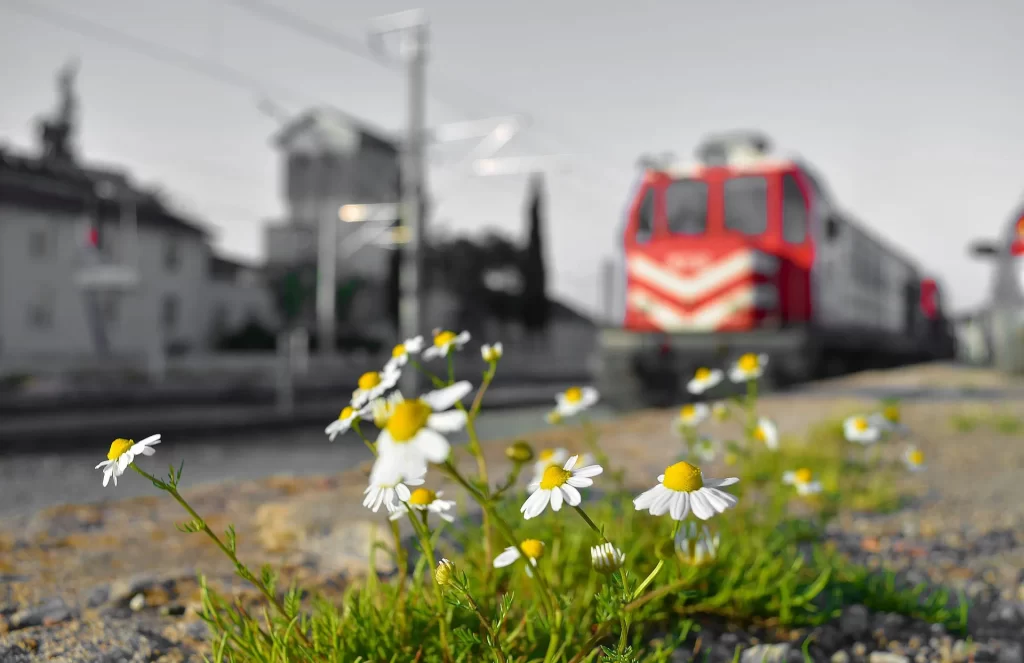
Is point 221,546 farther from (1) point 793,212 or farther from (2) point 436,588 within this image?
(1) point 793,212

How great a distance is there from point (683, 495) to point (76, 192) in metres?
36.8

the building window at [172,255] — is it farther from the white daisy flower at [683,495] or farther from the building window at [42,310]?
the white daisy flower at [683,495]

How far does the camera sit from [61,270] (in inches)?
1217

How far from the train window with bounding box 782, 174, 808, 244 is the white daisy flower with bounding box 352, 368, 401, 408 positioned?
1041 cm

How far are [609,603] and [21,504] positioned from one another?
5.04 metres

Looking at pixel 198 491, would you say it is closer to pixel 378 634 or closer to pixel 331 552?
pixel 331 552

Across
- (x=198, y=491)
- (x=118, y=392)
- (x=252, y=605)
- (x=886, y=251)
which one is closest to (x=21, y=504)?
(x=198, y=491)

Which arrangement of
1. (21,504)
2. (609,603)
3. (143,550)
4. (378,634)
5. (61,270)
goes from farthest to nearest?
(61,270), (21,504), (143,550), (378,634), (609,603)

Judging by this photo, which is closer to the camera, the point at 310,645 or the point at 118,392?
the point at 310,645

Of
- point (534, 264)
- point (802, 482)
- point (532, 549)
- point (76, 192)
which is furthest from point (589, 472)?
point (534, 264)

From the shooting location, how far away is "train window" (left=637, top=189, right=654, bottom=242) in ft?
39.0

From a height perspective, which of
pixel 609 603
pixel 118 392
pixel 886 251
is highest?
pixel 886 251

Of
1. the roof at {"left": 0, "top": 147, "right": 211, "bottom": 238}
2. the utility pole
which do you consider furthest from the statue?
the utility pole

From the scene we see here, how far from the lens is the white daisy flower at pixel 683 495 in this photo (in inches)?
52.7
